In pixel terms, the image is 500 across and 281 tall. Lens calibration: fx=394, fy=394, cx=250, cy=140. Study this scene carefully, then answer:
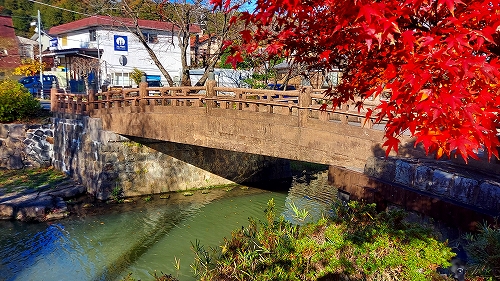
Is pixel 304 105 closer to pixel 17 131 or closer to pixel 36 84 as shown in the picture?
pixel 17 131

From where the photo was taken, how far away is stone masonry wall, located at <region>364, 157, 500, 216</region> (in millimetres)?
4648

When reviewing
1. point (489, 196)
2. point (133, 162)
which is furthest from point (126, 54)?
point (489, 196)

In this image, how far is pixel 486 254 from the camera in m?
3.89

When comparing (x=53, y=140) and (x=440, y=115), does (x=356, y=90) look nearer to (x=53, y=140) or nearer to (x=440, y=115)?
(x=440, y=115)

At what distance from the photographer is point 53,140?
1595 cm

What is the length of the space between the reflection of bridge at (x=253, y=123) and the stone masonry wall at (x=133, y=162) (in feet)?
2.29

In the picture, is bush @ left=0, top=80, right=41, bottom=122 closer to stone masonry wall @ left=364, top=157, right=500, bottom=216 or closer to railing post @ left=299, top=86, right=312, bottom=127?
railing post @ left=299, top=86, right=312, bottom=127

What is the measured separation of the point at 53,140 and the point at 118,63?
12.3 metres

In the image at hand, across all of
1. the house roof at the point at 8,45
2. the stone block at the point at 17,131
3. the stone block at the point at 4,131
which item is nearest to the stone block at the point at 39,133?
the stone block at the point at 17,131

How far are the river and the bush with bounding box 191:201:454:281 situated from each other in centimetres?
128

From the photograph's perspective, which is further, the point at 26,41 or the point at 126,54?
the point at 26,41

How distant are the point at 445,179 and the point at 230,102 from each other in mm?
7448

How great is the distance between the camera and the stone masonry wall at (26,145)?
15.3m

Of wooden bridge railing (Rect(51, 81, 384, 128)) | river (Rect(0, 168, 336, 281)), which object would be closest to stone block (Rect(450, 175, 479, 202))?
wooden bridge railing (Rect(51, 81, 384, 128))
